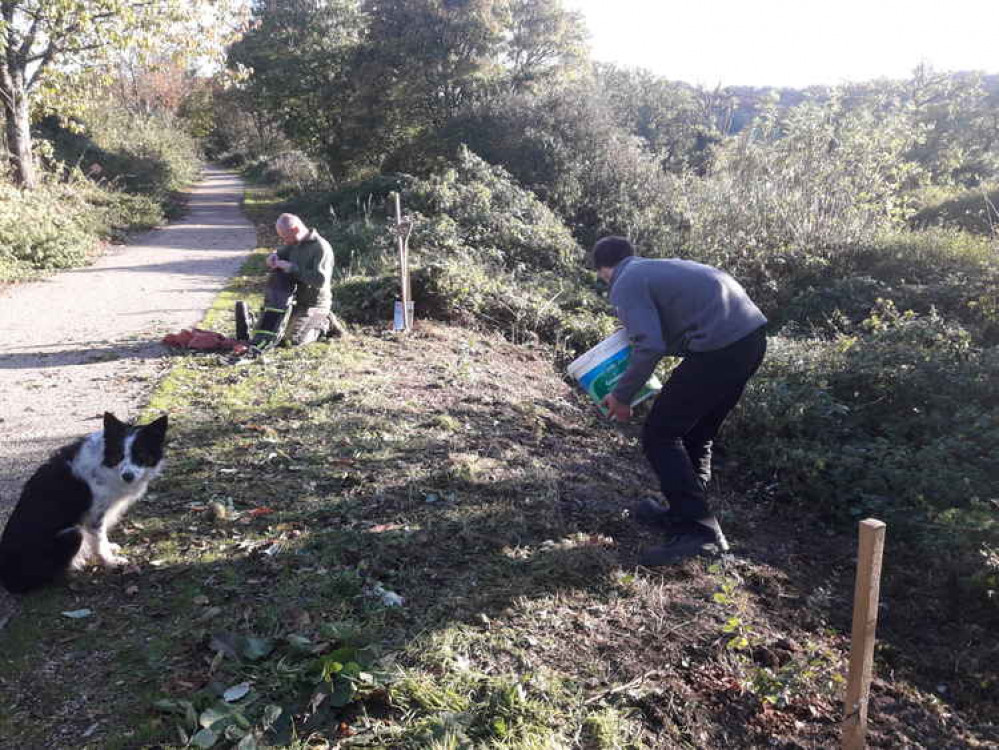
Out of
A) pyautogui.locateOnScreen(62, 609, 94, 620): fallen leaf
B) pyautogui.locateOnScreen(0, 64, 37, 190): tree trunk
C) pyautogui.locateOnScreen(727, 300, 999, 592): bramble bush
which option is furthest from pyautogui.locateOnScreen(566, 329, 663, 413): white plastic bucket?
pyautogui.locateOnScreen(0, 64, 37, 190): tree trunk

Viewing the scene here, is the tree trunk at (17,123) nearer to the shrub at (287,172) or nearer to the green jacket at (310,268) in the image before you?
the green jacket at (310,268)

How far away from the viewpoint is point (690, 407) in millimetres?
4000

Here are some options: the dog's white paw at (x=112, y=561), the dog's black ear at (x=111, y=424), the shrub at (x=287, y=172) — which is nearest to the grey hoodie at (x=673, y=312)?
the dog's black ear at (x=111, y=424)

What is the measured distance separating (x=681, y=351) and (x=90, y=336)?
8028mm

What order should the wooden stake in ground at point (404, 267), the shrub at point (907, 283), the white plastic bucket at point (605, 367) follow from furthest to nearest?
the shrub at point (907, 283) < the wooden stake in ground at point (404, 267) < the white plastic bucket at point (605, 367)

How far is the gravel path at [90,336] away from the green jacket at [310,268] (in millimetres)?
1777

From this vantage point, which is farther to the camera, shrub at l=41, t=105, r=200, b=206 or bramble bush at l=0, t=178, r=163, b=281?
shrub at l=41, t=105, r=200, b=206

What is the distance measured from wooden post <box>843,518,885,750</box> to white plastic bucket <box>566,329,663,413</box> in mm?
1964

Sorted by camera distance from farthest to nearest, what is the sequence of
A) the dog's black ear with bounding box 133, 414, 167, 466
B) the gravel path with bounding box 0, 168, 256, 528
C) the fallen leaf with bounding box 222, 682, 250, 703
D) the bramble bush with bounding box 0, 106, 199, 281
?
the bramble bush with bounding box 0, 106, 199, 281, the gravel path with bounding box 0, 168, 256, 528, the dog's black ear with bounding box 133, 414, 167, 466, the fallen leaf with bounding box 222, 682, 250, 703

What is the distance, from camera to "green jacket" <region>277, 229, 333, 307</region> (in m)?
8.13

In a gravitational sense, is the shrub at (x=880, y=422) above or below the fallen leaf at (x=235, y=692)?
below

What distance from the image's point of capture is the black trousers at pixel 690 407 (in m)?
3.92

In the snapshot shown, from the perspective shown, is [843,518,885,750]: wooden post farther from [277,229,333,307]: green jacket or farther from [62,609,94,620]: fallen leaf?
[277,229,333,307]: green jacket

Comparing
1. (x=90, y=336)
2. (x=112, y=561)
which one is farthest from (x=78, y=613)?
(x=90, y=336)
